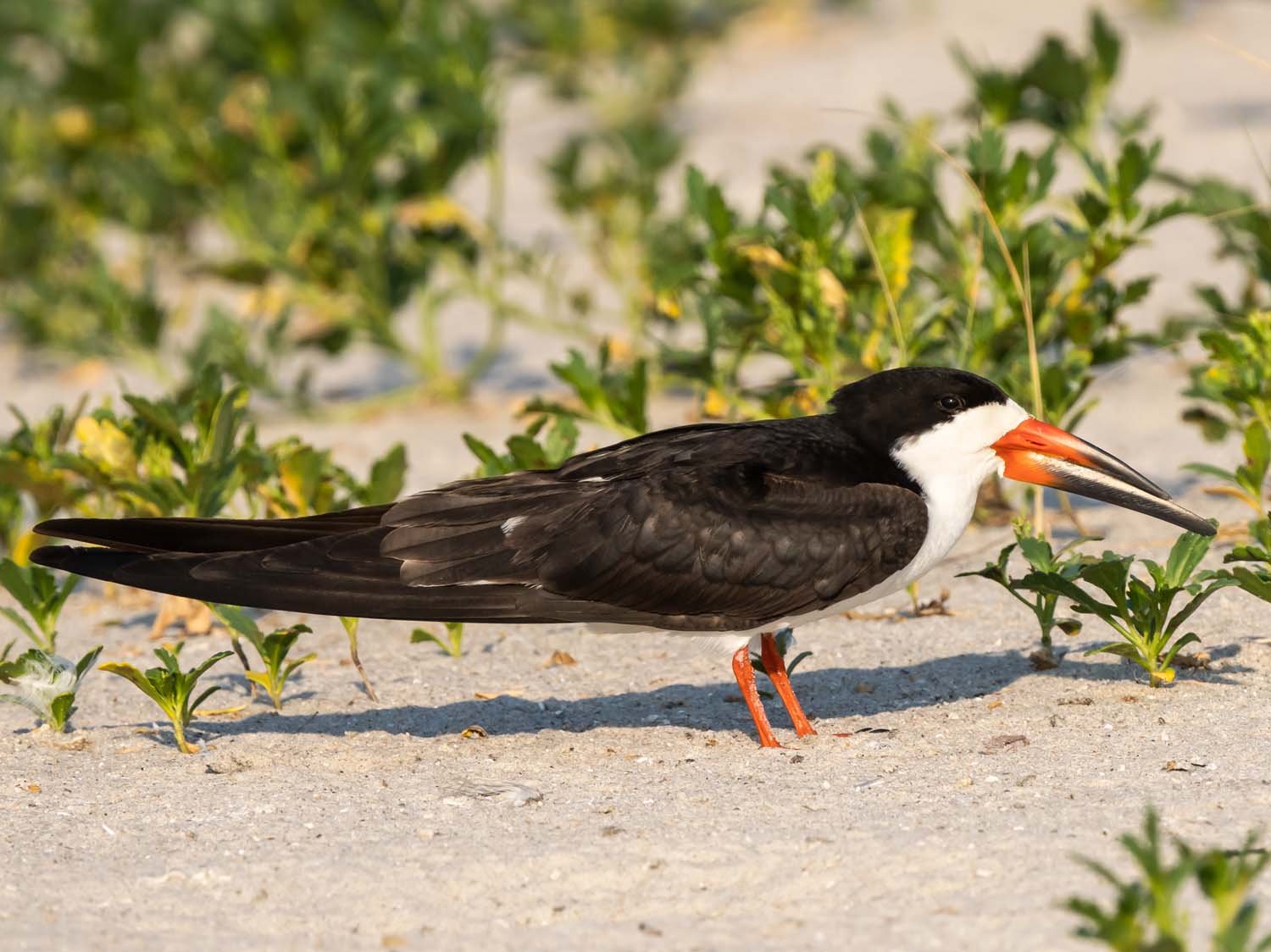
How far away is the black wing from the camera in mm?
4125

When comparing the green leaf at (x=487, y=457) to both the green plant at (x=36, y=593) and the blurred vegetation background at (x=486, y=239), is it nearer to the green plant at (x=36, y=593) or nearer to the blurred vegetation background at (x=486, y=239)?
the blurred vegetation background at (x=486, y=239)

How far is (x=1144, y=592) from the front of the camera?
4.17m

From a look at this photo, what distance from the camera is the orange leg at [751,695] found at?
4258 mm

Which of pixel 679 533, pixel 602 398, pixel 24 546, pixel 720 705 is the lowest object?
pixel 720 705

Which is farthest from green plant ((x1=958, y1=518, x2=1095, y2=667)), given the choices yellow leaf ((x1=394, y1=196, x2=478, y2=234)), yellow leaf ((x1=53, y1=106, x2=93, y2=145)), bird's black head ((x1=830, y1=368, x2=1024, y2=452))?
yellow leaf ((x1=53, y1=106, x2=93, y2=145))

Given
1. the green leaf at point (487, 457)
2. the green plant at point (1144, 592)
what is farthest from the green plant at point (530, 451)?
the green plant at point (1144, 592)

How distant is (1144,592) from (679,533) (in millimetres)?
1097

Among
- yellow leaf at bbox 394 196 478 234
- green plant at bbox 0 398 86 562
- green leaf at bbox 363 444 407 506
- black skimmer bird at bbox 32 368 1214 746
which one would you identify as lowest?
black skimmer bird at bbox 32 368 1214 746

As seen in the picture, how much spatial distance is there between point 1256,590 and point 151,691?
8.61 ft

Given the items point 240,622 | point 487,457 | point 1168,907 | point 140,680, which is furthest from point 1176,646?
point 140,680

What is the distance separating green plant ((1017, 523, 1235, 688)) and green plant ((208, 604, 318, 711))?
1798 mm

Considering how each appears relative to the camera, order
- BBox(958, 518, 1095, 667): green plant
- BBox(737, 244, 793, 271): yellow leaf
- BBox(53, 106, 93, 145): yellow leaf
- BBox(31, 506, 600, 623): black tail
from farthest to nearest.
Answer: BBox(53, 106, 93, 145): yellow leaf < BBox(737, 244, 793, 271): yellow leaf < BBox(958, 518, 1095, 667): green plant < BBox(31, 506, 600, 623): black tail

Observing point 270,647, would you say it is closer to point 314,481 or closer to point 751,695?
point 314,481

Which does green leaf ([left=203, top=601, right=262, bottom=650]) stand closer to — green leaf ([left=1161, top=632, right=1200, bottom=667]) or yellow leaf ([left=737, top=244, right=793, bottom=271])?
yellow leaf ([left=737, top=244, right=793, bottom=271])
